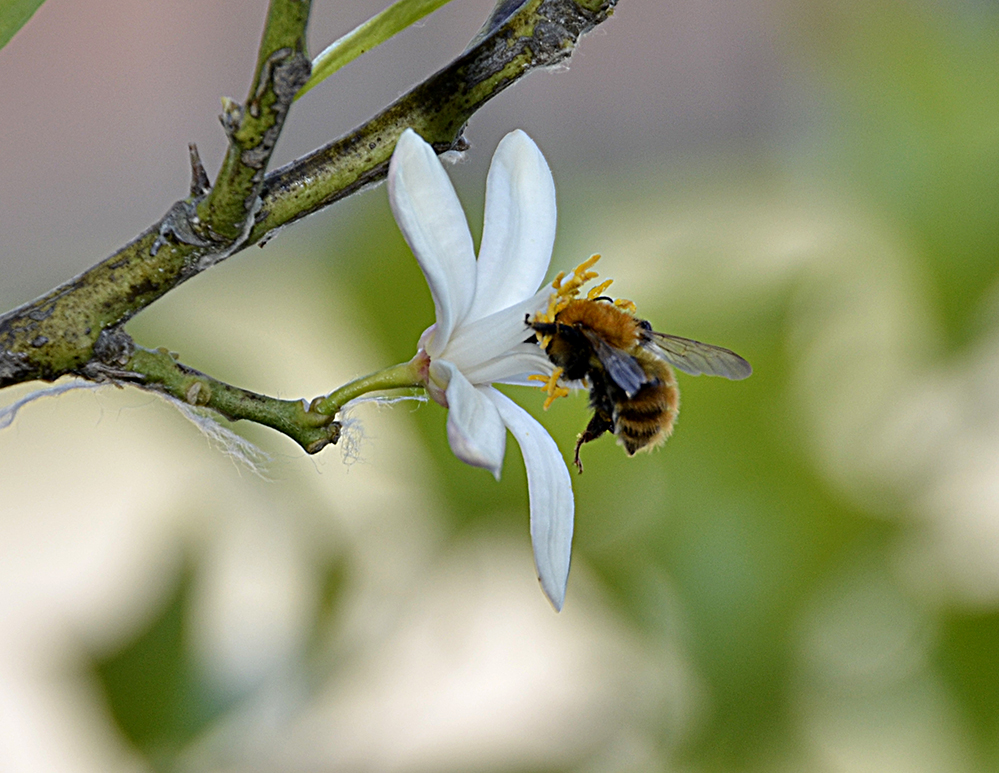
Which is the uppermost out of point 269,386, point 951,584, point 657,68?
point 657,68

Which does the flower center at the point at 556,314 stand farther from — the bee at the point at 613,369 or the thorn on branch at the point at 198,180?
the thorn on branch at the point at 198,180

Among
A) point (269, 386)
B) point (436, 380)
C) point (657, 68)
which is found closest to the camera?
point (436, 380)

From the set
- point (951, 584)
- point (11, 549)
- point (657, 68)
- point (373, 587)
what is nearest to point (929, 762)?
point (951, 584)

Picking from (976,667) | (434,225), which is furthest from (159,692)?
(976,667)

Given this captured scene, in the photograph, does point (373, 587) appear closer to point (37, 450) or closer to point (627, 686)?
point (627, 686)

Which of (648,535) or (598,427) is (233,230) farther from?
(648,535)
